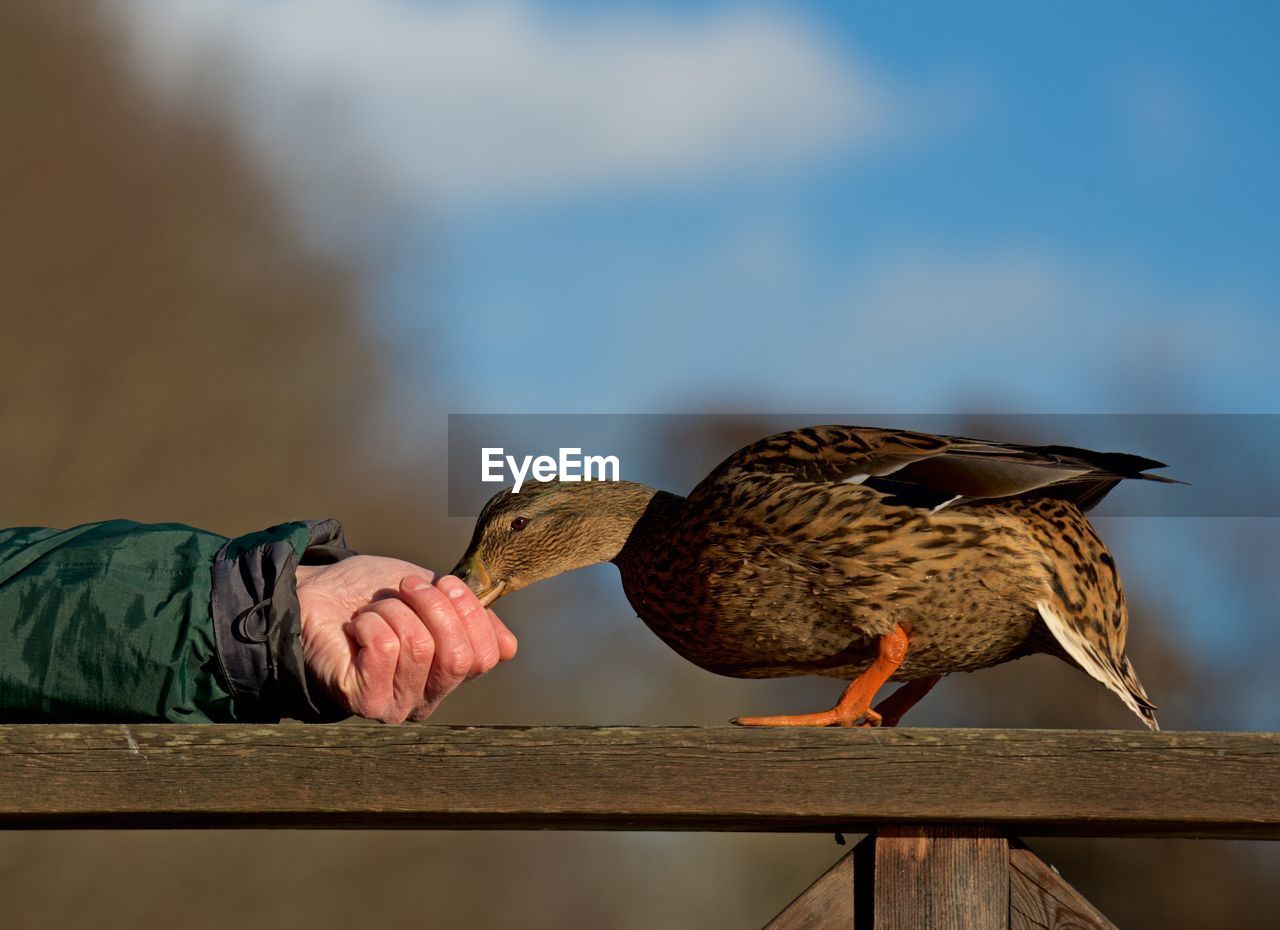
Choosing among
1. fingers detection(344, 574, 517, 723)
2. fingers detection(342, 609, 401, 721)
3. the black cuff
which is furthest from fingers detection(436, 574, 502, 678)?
the black cuff

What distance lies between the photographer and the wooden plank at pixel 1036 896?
170cm

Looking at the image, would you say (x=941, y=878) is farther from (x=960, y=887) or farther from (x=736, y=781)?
(x=736, y=781)

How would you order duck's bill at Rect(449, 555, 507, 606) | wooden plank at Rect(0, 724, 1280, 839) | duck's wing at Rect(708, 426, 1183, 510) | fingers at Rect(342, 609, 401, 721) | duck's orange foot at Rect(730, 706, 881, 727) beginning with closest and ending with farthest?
1. wooden plank at Rect(0, 724, 1280, 839)
2. fingers at Rect(342, 609, 401, 721)
3. duck's orange foot at Rect(730, 706, 881, 727)
4. duck's wing at Rect(708, 426, 1183, 510)
5. duck's bill at Rect(449, 555, 507, 606)

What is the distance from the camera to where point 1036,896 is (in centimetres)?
172

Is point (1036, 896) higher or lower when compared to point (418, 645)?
lower

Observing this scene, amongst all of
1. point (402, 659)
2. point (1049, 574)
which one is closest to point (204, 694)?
point (402, 659)

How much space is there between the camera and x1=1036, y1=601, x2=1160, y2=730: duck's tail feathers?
2.62 meters

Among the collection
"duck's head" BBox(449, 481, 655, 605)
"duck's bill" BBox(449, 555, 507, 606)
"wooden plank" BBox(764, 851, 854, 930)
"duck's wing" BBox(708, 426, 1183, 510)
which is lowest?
"wooden plank" BBox(764, 851, 854, 930)

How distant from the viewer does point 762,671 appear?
111 inches

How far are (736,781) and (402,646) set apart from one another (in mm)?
736

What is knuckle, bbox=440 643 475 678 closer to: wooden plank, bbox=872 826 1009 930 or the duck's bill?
wooden plank, bbox=872 826 1009 930

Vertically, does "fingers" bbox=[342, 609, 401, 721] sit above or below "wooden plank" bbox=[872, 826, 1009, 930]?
above

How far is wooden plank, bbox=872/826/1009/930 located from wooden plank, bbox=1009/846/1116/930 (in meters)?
0.02

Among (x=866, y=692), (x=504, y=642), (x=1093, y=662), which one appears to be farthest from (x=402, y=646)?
(x=1093, y=662)
